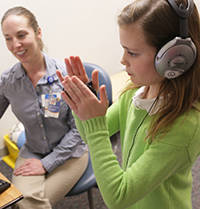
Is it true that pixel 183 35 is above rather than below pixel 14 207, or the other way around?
above

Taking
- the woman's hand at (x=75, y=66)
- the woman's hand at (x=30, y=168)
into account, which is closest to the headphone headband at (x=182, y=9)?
the woman's hand at (x=75, y=66)

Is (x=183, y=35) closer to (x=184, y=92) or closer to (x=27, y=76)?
(x=184, y=92)

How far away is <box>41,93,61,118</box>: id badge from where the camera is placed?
135cm

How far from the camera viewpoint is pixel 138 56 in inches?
26.3

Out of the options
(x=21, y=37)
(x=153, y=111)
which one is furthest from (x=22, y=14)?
(x=153, y=111)

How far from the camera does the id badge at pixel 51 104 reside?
1.35 metres

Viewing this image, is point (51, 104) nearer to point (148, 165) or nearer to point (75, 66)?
point (75, 66)

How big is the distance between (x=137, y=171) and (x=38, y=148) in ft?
3.00

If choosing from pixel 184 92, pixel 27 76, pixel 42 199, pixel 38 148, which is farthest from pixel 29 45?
pixel 184 92

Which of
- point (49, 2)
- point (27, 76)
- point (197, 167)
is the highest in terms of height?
point (49, 2)

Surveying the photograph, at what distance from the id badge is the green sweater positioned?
2.16 feet

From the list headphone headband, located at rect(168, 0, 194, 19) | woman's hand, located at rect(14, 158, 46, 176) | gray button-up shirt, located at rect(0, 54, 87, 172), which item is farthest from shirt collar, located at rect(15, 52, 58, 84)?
headphone headband, located at rect(168, 0, 194, 19)

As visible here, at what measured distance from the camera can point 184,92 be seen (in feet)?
2.24

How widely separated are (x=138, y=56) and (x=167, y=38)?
91 mm
